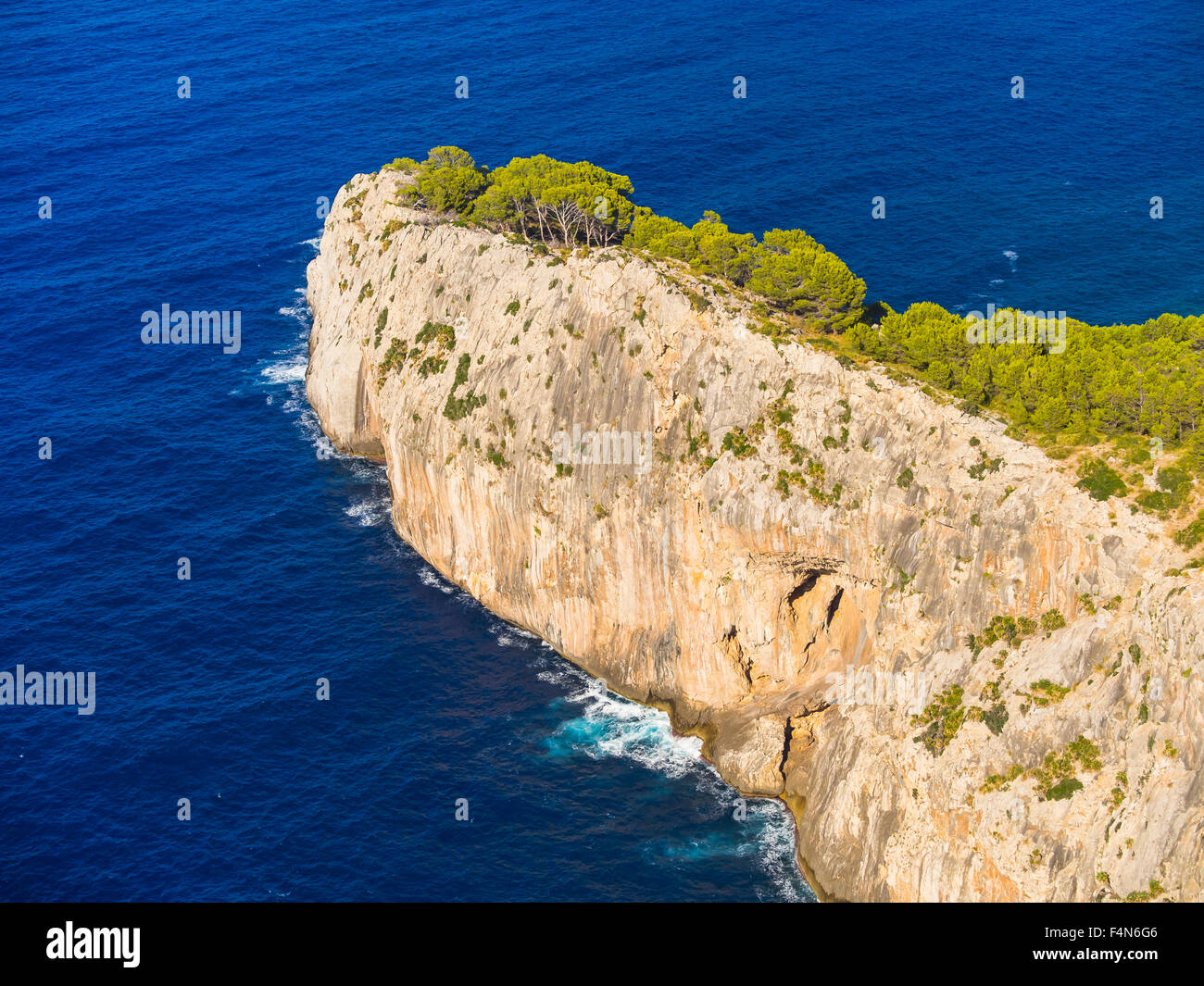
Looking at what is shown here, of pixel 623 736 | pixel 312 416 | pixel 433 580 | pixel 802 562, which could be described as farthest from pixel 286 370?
pixel 802 562

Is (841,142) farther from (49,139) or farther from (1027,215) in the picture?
(49,139)

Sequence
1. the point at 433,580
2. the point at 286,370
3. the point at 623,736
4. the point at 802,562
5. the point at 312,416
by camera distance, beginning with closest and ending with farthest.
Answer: the point at 802,562 < the point at 623,736 < the point at 433,580 < the point at 312,416 < the point at 286,370

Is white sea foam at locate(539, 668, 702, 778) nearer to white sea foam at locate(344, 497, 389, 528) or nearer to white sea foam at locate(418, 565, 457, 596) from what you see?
white sea foam at locate(418, 565, 457, 596)

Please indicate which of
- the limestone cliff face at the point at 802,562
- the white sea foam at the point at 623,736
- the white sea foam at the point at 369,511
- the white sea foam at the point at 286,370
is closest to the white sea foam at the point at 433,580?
the limestone cliff face at the point at 802,562

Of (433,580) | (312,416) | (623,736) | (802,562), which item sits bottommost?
(623,736)

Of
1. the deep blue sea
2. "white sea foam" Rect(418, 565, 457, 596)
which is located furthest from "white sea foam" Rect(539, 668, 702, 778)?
"white sea foam" Rect(418, 565, 457, 596)

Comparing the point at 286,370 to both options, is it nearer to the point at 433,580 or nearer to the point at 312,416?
the point at 312,416

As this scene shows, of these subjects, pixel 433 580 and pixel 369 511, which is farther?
pixel 369 511
